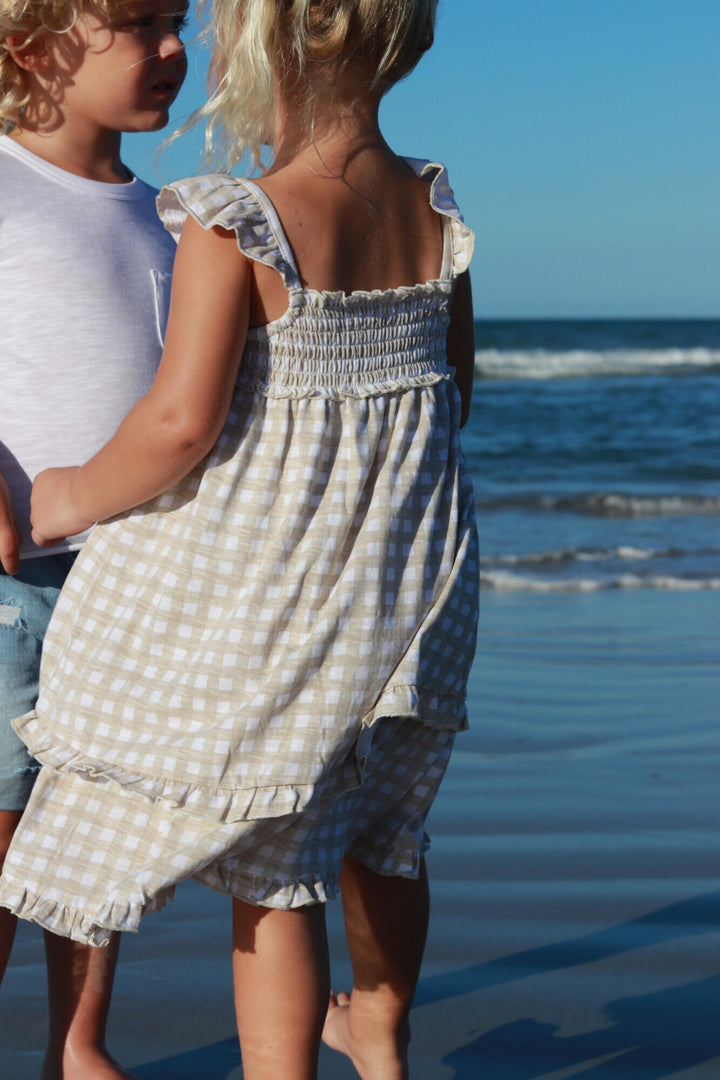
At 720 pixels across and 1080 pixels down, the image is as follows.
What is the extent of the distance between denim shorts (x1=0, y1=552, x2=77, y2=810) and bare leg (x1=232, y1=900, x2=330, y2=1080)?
414 mm

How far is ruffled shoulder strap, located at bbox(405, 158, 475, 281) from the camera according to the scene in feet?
5.28

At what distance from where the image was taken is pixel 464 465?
5.57 feet

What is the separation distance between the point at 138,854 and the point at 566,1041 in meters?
1.02

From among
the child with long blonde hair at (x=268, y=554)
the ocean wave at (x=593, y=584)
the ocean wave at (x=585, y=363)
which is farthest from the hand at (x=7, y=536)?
the ocean wave at (x=585, y=363)

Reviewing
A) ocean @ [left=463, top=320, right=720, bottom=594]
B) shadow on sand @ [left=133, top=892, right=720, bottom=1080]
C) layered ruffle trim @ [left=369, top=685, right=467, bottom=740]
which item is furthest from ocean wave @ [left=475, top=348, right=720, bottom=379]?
layered ruffle trim @ [left=369, top=685, right=467, bottom=740]

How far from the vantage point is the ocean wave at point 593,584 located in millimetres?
5945

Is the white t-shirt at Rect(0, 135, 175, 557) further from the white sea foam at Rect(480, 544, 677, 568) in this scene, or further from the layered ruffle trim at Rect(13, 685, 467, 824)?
the white sea foam at Rect(480, 544, 677, 568)

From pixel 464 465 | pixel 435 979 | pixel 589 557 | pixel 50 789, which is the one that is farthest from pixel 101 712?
pixel 589 557

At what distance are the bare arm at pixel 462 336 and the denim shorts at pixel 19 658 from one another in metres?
0.64

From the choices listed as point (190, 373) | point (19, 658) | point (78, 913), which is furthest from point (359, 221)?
point (78, 913)

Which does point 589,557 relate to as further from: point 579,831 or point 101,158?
point 101,158

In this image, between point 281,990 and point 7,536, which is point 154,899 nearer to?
point 281,990

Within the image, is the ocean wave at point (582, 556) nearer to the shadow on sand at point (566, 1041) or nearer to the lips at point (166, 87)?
the shadow on sand at point (566, 1041)

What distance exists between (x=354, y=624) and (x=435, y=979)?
1146 millimetres
